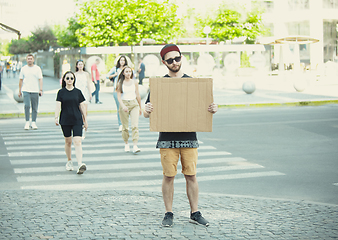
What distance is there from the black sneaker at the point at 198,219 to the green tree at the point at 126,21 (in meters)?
29.5

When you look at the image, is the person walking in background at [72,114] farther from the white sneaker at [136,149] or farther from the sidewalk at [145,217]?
the white sneaker at [136,149]

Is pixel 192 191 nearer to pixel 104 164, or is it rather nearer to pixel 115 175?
pixel 115 175

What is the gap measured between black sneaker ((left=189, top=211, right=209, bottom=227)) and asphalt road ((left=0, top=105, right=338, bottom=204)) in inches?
71.4

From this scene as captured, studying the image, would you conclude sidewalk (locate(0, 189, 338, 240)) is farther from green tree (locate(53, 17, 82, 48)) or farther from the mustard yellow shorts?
green tree (locate(53, 17, 82, 48))

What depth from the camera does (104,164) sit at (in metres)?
8.92

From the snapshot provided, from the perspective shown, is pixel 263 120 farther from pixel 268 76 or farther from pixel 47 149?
pixel 268 76

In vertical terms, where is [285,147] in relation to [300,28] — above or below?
below

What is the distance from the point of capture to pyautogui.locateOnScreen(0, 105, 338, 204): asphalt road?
7293 millimetres

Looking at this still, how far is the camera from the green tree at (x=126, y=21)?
3378cm

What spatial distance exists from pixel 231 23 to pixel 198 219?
44892 millimetres

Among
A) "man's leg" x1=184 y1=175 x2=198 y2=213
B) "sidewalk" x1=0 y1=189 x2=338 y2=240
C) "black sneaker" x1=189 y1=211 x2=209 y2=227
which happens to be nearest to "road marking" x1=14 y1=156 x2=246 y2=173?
"sidewalk" x1=0 y1=189 x2=338 y2=240

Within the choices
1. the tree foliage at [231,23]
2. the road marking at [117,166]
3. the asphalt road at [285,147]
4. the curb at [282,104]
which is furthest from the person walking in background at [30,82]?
the tree foliage at [231,23]

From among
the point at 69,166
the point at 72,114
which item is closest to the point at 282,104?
the point at 69,166

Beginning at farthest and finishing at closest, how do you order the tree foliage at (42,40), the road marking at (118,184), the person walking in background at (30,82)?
the tree foliage at (42,40), the person walking in background at (30,82), the road marking at (118,184)
